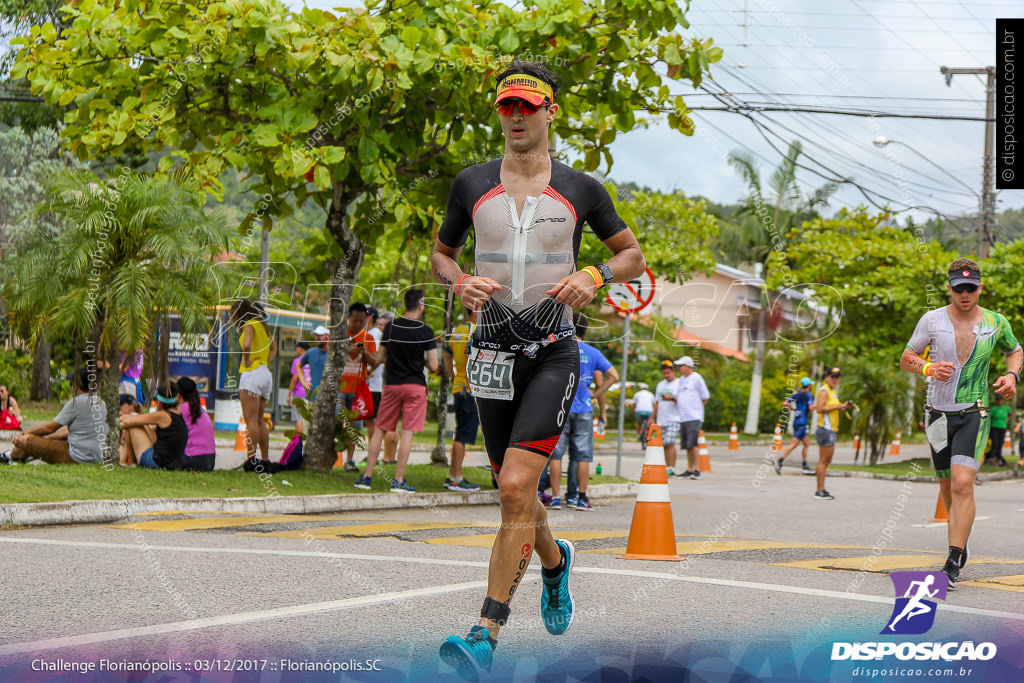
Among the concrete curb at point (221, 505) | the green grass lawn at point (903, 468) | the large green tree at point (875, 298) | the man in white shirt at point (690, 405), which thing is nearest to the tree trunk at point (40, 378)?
the man in white shirt at point (690, 405)

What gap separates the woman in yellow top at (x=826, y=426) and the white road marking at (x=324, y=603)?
9677 millimetres

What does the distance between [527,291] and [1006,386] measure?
4335 millimetres

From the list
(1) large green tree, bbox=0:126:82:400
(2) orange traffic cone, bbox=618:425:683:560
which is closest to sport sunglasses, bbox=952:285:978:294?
(2) orange traffic cone, bbox=618:425:683:560

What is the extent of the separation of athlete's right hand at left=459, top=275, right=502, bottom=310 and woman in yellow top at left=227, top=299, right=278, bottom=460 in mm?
8961

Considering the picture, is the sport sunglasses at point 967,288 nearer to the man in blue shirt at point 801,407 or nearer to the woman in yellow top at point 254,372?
the woman in yellow top at point 254,372

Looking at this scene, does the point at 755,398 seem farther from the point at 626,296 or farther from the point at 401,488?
the point at 401,488

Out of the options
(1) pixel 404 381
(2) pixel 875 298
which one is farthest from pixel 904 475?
(1) pixel 404 381

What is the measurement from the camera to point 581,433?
12367mm

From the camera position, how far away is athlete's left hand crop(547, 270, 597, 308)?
4.31m

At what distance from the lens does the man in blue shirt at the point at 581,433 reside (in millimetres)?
12242

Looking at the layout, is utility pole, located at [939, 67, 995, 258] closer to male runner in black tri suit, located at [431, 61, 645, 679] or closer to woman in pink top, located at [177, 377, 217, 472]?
woman in pink top, located at [177, 377, 217, 472]

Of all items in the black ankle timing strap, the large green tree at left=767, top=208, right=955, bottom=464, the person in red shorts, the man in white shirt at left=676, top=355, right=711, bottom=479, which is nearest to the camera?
the black ankle timing strap

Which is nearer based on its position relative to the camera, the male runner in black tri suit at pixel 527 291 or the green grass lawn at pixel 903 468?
the male runner in black tri suit at pixel 527 291

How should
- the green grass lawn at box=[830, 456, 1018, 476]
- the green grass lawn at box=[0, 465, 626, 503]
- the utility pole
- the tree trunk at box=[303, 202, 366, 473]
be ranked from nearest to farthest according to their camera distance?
the green grass lawn at box=[0, 465, 626, 503], the tree trunk at box=[303, 202, 366, 473], the green grass lawn at box=[830, 456, 1018, 476], the utility pole
